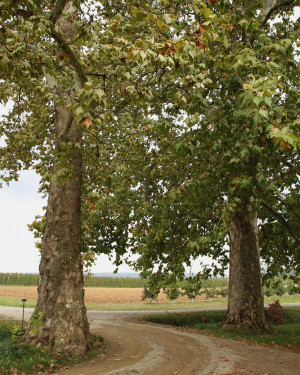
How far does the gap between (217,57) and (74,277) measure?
23.5 feet

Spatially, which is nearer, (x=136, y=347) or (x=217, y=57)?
(x=217, y=57)

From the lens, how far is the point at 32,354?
328 inches

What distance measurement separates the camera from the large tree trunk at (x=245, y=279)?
1451 cm

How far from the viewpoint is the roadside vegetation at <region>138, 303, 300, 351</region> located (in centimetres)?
1345

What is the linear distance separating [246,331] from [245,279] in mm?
2084

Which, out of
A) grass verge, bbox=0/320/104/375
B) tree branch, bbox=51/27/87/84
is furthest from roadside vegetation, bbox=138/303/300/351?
tree branch, bbox=51/27/87/84

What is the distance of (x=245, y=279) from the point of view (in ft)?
48.2

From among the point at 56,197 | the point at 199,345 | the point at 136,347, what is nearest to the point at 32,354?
the point at 136,347

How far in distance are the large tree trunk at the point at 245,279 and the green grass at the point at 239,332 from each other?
0.59m

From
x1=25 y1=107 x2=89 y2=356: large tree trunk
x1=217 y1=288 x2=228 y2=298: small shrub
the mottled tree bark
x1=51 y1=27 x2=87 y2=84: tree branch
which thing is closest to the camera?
x1=51 y1=27 x2=87 y2=84: tree branch

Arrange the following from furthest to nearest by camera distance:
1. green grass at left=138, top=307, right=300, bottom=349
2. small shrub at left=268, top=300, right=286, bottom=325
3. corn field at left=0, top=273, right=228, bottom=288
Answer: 1. corn field at left=0, top=273, right=228, bottom=288
2. small shrub at left=268, top=300, right=286, bottom=325
3. green grass at left=138, top=307, right=300, bottom=349

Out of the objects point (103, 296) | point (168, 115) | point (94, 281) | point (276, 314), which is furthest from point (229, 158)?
point (94, 281)

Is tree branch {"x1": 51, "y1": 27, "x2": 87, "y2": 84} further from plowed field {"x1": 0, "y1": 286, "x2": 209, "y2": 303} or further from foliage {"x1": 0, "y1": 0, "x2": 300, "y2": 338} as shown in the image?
plowed field {"x1": 0, "y1": 286, "x2": 209, "y2": 303}

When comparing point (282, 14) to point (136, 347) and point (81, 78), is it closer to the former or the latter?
point (81, 78)
